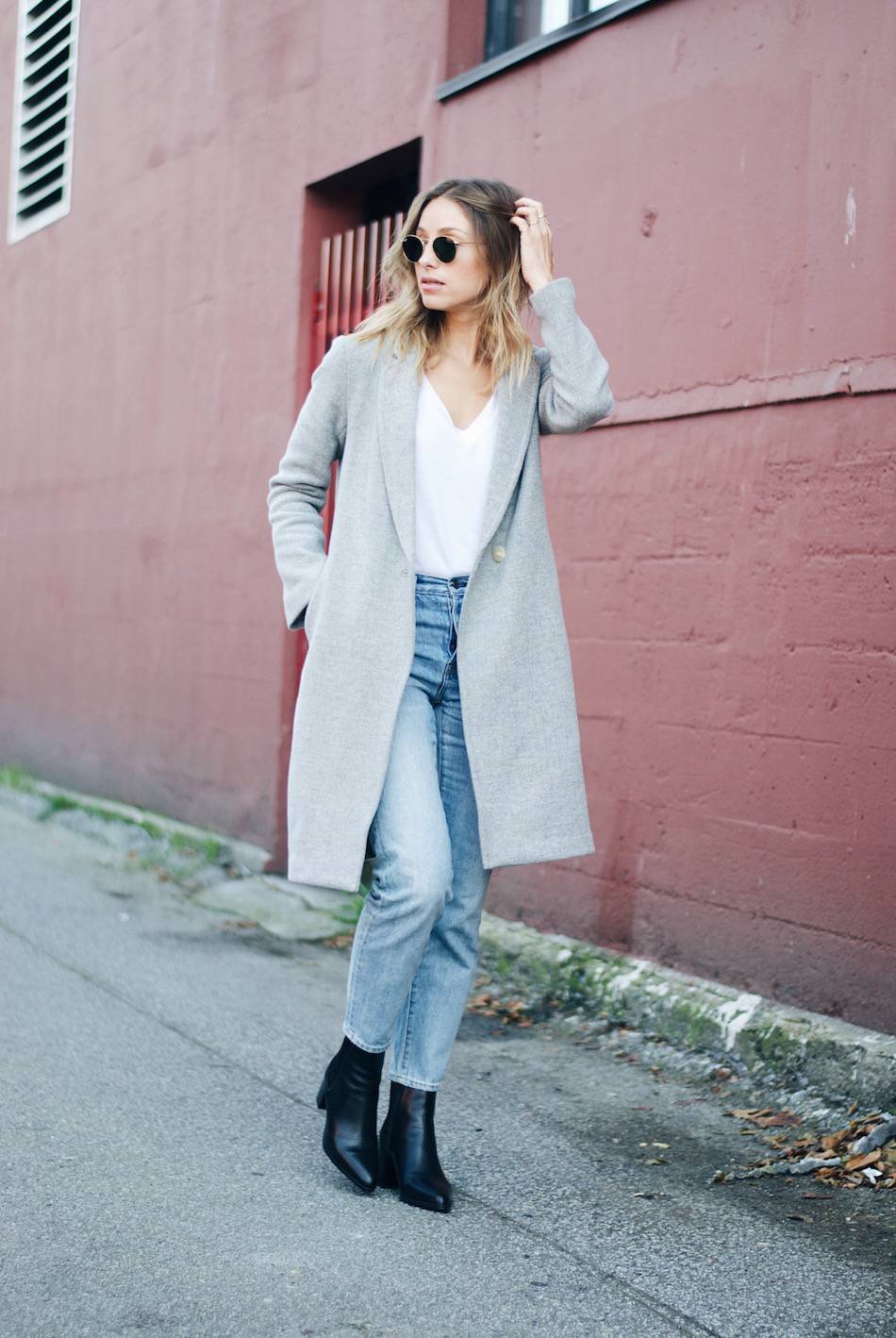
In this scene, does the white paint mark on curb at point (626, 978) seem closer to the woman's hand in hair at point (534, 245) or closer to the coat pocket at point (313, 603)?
the coat pocket at point (313, 603)

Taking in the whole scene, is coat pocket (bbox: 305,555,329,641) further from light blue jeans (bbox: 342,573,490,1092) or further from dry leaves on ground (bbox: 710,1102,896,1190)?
dry leaves on ground (bbox: 710,1102,896,1190)

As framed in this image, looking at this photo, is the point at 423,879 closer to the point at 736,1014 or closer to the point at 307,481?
the point at 307,481

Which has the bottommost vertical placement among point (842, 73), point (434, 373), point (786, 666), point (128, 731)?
point (128, 731)

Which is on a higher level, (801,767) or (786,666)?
(786,666)

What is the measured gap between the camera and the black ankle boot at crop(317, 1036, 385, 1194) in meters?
3.05

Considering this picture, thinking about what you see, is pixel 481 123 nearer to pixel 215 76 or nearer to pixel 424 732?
pixel 215 76

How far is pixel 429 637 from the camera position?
3.07 meters

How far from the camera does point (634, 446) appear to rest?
4.93m

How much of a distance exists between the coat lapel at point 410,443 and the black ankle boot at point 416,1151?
3.54ft

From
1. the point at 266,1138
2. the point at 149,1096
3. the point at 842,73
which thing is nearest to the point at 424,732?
the point at 266,1138

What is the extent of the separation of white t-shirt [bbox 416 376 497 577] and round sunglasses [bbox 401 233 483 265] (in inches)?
13.8

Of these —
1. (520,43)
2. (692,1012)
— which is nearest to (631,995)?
(692,1012)

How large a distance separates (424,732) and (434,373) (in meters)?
0.75

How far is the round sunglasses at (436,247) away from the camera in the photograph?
3098 millimetres
